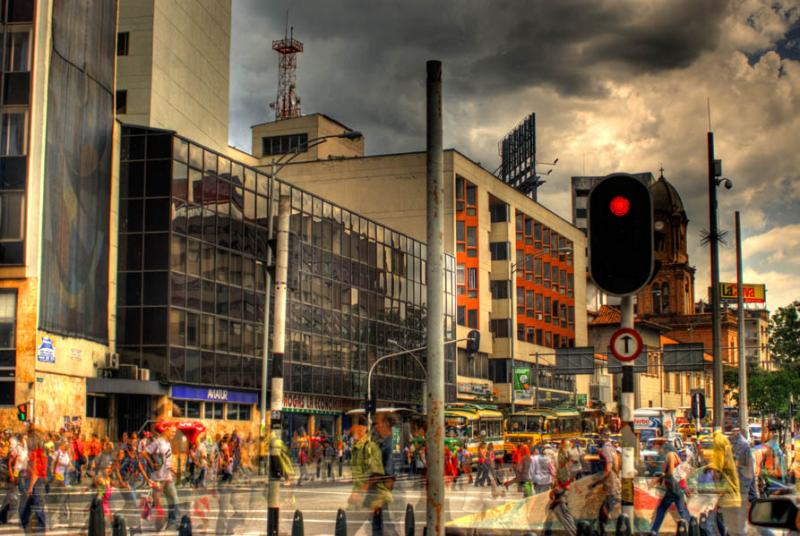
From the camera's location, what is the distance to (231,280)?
167ft

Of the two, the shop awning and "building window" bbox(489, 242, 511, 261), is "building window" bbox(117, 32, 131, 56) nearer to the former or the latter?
the shop awning

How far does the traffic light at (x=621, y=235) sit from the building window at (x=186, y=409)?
36.8 m

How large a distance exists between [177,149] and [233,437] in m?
13.1

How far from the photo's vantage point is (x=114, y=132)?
4622 centimetres

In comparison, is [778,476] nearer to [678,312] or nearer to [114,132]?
[114,132]

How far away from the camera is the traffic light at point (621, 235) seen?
34.9 ft

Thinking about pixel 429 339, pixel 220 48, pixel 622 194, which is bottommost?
pixel 429 339

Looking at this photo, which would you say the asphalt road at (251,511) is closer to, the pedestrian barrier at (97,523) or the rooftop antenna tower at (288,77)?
the pedestrian barrier at (97,523)

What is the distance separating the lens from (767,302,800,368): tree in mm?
69188

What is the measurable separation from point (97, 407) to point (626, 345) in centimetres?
3594

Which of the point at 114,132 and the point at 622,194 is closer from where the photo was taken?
the point at 622,194

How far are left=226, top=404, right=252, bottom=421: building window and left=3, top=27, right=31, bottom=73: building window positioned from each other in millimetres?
18907

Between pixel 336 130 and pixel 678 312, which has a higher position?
pixel 336 130

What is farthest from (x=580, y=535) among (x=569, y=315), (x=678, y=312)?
(x=678, y=312)
